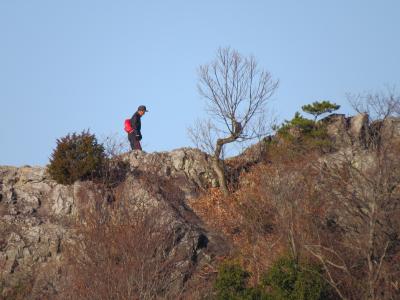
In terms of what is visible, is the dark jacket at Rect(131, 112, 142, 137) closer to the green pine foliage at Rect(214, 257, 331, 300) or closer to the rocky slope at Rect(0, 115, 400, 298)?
the rocky slope at Rect(0, 115, 400, 298)

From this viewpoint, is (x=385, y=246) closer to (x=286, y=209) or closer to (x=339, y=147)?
(x=286, y=209)

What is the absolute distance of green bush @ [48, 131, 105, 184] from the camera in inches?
1155

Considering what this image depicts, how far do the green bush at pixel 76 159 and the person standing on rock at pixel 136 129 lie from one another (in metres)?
2.04

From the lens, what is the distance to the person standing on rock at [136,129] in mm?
31844

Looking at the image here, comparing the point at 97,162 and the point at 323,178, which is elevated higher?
the point at 97,162

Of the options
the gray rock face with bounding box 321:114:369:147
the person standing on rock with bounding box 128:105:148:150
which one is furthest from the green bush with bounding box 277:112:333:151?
the person standing on rock with bounding box 128:105:148:150

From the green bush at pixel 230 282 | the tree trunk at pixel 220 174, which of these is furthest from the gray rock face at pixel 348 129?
the green bush at pixel 230 282

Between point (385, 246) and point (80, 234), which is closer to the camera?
point (385, 246)

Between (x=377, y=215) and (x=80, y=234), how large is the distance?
9.88 metres

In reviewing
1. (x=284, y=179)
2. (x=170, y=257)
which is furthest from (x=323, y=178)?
(x=170, y=257)

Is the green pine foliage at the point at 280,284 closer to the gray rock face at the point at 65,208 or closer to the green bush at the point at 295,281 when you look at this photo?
the green bush at the point at 295,281

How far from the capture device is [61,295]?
2517cm

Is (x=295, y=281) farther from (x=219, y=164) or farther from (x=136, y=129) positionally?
(x=136, y=129)

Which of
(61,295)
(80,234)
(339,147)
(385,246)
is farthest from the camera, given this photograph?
(339,147)
